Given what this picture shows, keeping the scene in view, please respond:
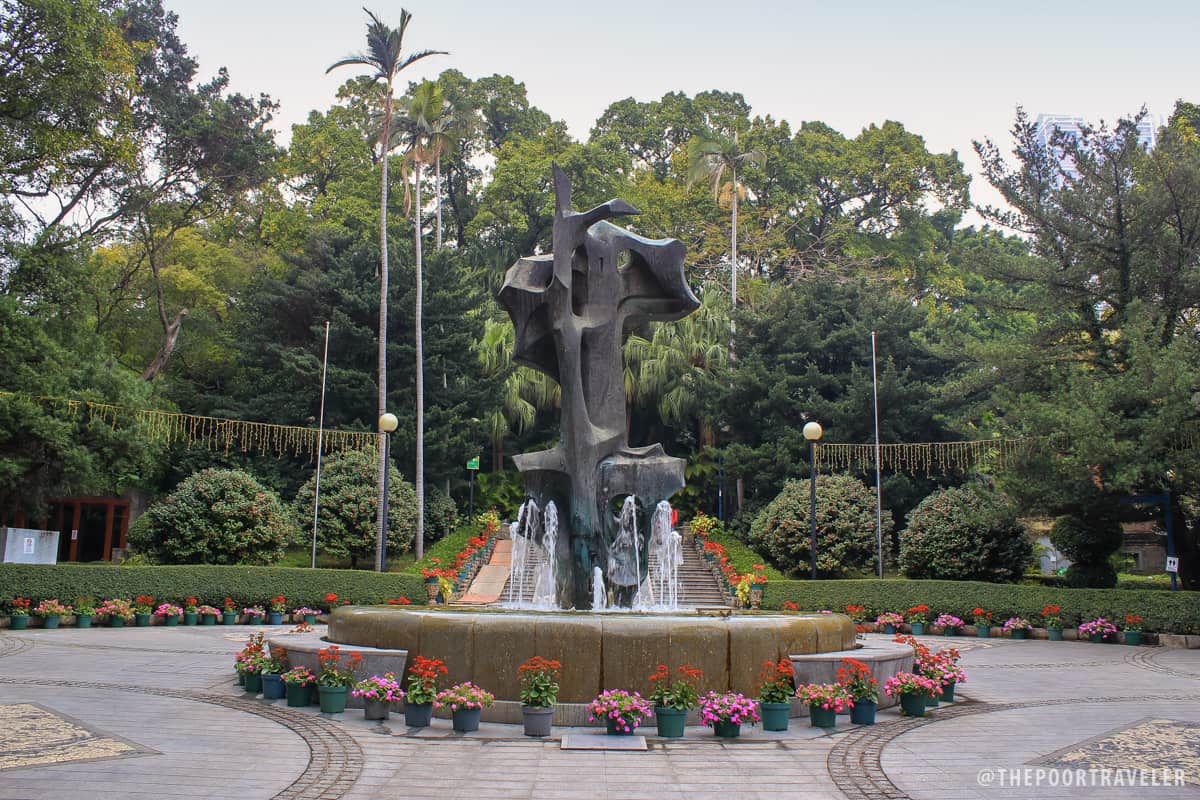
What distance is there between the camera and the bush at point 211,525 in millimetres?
22703

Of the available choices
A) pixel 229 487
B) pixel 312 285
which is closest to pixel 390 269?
pixel 312 285

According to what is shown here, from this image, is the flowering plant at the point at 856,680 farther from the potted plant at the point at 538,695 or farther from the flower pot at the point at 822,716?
the potted plant at the point at 538,695

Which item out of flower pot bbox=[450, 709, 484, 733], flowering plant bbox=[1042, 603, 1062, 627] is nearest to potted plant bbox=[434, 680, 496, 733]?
flower pot bbox=[450, 709, 484, 733]

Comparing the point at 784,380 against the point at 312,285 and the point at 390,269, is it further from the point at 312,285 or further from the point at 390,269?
the point at 312,285

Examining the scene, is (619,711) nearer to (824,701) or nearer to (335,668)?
(824,701)

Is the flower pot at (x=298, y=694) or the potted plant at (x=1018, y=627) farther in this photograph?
the potted plant at (x=1018, y=627)

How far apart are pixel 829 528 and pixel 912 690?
1584 centimetres

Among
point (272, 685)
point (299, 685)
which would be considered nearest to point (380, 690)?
point (299, 685)

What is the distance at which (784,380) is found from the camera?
30.1 m

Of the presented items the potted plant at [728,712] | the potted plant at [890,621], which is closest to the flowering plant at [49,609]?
the potted plant at [728,712]

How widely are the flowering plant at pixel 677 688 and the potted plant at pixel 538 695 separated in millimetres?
920

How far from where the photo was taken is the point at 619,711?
805 centimetres

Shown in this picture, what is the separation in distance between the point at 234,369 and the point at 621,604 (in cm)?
2638

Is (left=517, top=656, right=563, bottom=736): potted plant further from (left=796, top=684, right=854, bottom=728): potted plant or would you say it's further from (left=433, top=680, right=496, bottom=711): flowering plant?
(left=796, top=684, right=854, bottom=728): potted plant
